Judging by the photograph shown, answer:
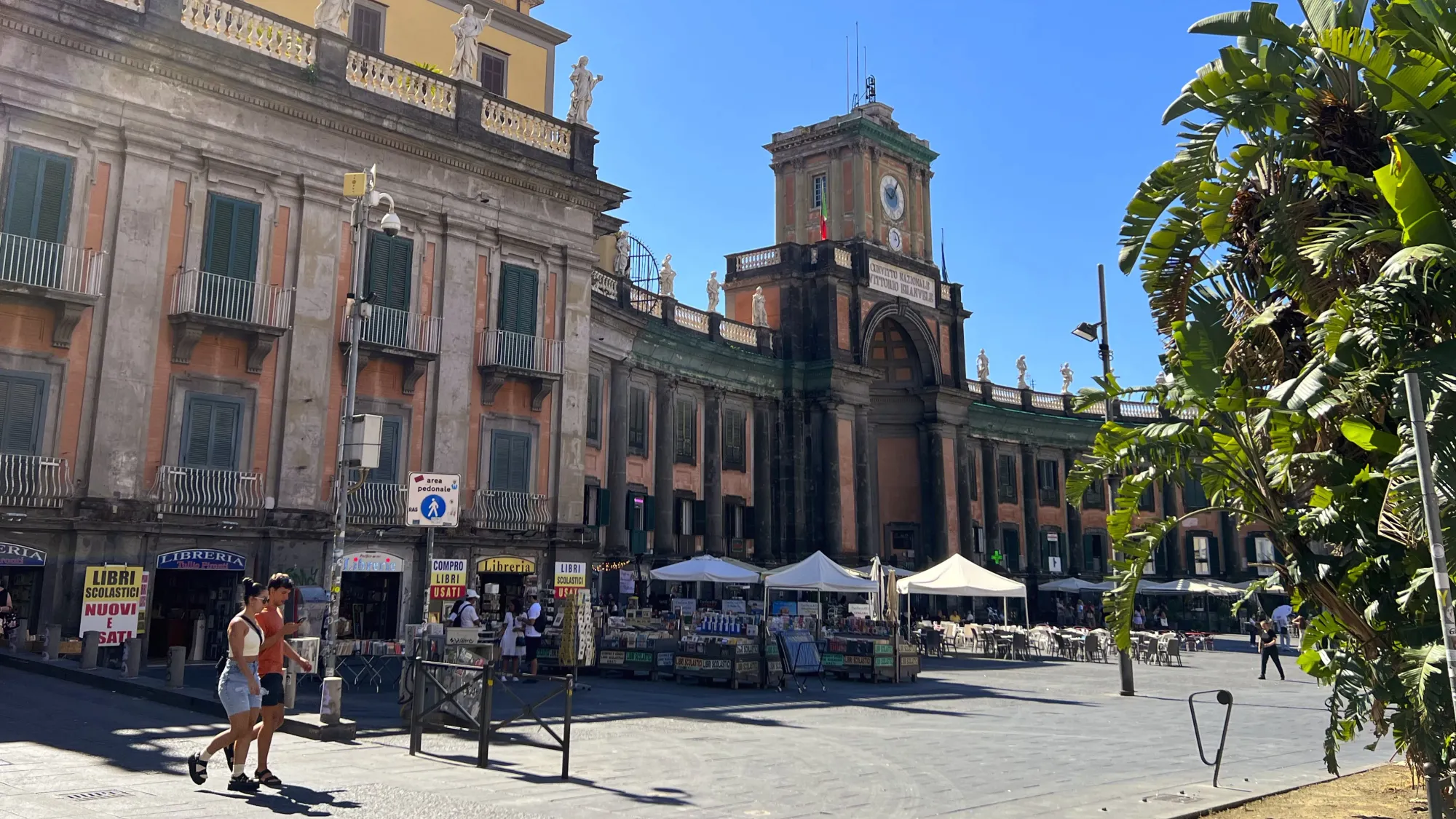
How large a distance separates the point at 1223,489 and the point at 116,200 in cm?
1763

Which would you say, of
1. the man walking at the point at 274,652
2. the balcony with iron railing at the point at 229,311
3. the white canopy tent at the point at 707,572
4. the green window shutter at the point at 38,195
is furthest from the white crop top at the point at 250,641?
the white canopy tent at the point at 707,572

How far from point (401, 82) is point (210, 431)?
26.3ft

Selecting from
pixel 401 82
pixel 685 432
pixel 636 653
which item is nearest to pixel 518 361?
pixel 401 82

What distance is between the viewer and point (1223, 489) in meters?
9.84

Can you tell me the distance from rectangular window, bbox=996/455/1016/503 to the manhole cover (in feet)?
152

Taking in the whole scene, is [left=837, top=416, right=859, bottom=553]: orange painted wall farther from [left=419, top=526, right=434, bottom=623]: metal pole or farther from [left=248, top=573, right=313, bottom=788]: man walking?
[left=248, top=573, right=313, bottom=788]: man walking

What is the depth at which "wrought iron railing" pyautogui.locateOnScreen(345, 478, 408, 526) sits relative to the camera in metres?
20.7

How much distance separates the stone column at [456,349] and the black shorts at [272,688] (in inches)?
494

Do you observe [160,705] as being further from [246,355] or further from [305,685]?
[246,355]

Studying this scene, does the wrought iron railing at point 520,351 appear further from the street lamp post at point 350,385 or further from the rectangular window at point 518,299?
the street lamp post at point 350,385

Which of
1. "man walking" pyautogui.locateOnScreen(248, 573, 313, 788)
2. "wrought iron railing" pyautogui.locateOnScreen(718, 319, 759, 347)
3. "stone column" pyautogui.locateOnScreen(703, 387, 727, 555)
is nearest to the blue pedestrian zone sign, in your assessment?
"man walking" pyautogui.locateOnScreen(248, 573, 313, 788)

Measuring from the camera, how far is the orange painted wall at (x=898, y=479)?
47438 mm

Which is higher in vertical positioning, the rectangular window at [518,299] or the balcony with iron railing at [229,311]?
the rectangular window at [518,299]

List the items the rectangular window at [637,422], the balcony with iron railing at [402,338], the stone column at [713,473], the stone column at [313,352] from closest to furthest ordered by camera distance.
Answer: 1. the stone column at [313,352]
2. the balcony with iron railing at [402,338]
3. the rectangular window at [637,422]
4. the stone column at [713,473]
